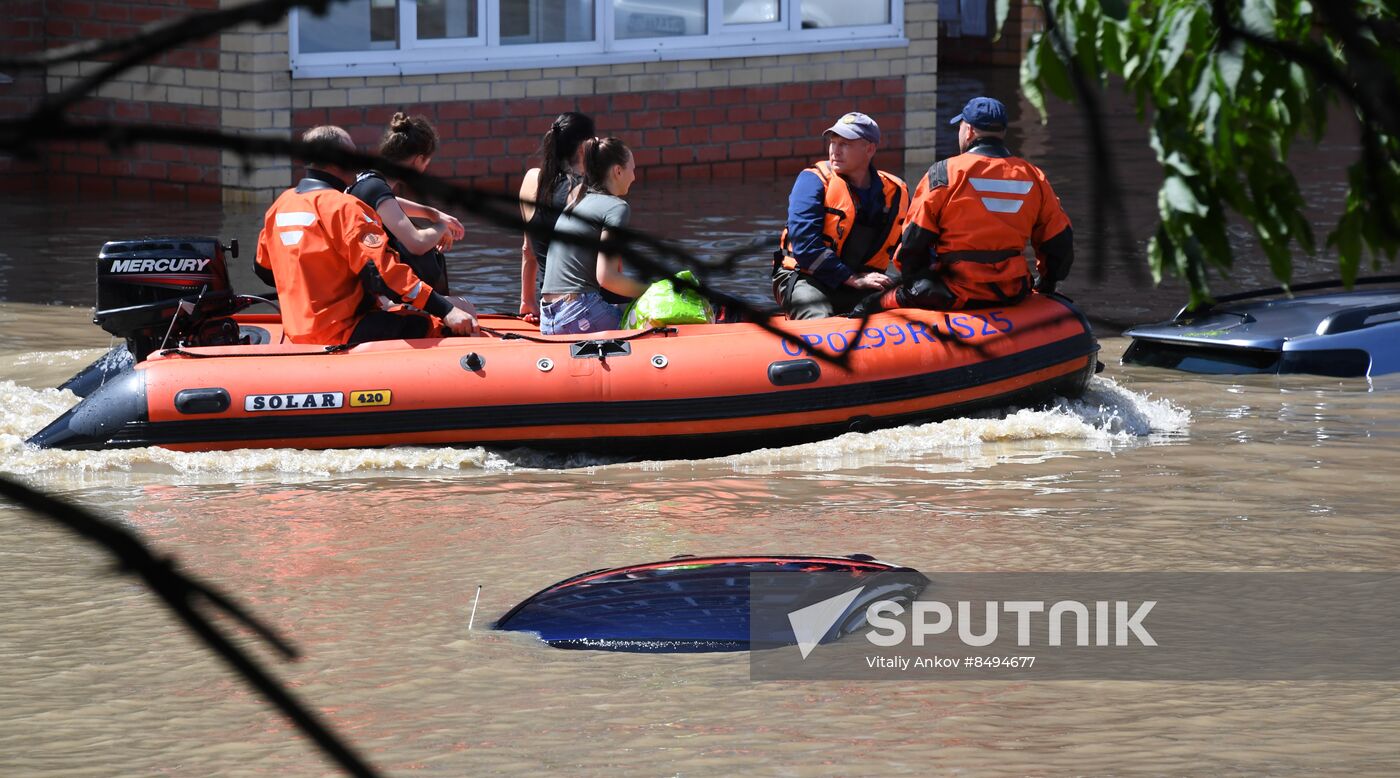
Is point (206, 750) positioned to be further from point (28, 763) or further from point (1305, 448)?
point (1305, 448)

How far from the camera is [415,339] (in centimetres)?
729

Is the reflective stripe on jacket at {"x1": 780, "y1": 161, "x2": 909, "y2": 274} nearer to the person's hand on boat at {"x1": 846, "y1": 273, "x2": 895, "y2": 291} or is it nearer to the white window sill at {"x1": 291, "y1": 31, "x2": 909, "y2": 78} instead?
the person's hand on boat at {"x1": 846, "y1": 273, "x2": 895, "y2": 291}

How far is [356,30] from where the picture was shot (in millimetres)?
13297

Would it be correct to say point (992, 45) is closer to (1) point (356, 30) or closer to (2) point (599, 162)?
(1) point (356, 30)

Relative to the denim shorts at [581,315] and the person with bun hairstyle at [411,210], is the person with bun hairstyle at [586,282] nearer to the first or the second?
the denim shorts at [581,315]

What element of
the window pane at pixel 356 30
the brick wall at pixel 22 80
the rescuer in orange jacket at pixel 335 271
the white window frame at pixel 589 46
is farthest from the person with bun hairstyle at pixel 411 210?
the brick wall at pixel 22 80

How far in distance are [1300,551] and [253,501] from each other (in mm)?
3730

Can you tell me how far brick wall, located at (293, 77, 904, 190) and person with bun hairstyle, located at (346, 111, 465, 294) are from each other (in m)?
5.99

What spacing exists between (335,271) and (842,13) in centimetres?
928

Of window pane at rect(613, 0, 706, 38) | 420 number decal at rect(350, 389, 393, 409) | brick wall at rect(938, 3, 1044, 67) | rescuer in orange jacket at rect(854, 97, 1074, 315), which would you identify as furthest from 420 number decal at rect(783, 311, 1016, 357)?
brick wall at rect(938, 3, 1044, 67)

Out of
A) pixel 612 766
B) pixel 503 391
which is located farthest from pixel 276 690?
pixel 503 391

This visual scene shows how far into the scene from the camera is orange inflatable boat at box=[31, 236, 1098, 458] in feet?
22.7

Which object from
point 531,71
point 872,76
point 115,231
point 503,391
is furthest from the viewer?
point 872,76

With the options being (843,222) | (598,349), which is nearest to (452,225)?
(598,349)
